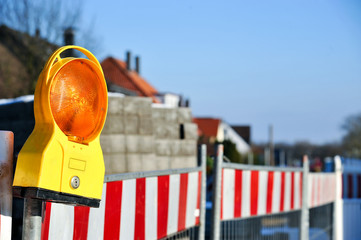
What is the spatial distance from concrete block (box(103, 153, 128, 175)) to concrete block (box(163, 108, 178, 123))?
6.72ft

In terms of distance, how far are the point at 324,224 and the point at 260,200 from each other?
2596mm

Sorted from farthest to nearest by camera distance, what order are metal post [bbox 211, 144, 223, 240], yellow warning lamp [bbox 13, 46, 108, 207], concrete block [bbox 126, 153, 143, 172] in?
1. concrete block [bbox 126, 153, 143, 172]
2. metal post [bbox 211, 144, 223, 240]
3. yellow warning lamp [bbox 13, 46, 108, 207]

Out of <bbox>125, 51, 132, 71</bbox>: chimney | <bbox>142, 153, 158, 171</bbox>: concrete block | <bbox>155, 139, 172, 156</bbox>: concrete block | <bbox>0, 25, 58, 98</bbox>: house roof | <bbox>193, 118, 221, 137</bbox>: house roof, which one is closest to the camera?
<bbox>142, 153, 158, 171</bbox>: concrete block

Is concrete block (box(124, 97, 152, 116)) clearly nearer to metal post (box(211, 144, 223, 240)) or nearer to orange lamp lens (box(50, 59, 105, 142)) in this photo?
metal post (box(211, 144, 223, 240))

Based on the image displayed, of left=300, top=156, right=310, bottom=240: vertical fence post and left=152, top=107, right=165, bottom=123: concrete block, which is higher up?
left=152, top=107, right=165, bottom=123: concrete block

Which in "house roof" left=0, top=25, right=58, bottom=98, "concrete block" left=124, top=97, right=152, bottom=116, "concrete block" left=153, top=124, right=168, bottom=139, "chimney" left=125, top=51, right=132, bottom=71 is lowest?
"concrete block" left=153, top=124, right=168, bottom=139

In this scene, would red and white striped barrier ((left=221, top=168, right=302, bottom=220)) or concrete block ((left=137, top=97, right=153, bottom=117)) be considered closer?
red and white striped barrier ((left=221, top=168, right=302, bottom=220))

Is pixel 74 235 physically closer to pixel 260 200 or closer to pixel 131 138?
pixel 260 200

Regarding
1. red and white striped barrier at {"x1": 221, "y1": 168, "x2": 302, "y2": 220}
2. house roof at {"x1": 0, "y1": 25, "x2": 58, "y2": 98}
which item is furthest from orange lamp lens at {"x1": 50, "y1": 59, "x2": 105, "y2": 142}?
house roof at {"x1": 0, "y1": 25, "x2": 58, "y2": 98}

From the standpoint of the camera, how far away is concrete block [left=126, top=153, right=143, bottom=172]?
263 inches

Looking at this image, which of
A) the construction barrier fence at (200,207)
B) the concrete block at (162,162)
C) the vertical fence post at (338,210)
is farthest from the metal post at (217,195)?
the vertical fence post at (338,210)

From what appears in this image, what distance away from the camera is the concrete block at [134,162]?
667 centimetres

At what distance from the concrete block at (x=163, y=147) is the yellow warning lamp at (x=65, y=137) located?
5642mm

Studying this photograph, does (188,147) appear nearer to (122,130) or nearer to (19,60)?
(122,130)
